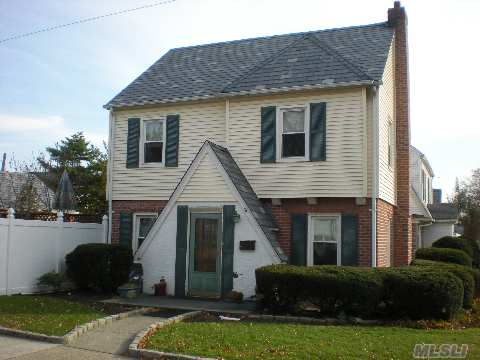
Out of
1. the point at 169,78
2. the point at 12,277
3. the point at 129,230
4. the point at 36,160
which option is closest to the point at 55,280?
the point at 12,277

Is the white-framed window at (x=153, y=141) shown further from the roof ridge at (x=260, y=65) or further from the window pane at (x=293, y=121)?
the window pane at (x=293, y=121)

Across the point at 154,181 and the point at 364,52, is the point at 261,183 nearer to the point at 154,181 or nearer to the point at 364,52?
the point at 154,181

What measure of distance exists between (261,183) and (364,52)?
5.06m

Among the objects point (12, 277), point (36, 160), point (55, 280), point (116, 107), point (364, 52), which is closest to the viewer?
point (12, 277)

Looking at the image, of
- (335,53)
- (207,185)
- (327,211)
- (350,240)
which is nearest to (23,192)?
(207,185)

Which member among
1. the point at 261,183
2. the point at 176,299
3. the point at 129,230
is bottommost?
the point at 176,299

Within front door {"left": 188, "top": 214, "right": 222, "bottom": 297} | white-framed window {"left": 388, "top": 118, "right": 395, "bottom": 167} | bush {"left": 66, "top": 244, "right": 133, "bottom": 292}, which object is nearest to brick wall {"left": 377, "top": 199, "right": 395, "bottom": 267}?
white-framed window {"left": 388, "top": 118, "right": 395, "bottom": 167}

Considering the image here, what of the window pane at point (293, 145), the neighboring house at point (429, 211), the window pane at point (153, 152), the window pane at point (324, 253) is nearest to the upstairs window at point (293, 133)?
the window pane at point (293, 145)

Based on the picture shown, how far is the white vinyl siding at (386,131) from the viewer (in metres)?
14.7

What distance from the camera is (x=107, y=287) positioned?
14.7 metres

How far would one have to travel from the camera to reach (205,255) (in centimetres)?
1454

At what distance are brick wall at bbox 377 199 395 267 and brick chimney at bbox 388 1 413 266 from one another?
474mm

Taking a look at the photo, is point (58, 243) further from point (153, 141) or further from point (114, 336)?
point (114, 336)

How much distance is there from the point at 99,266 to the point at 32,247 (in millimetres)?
1962
